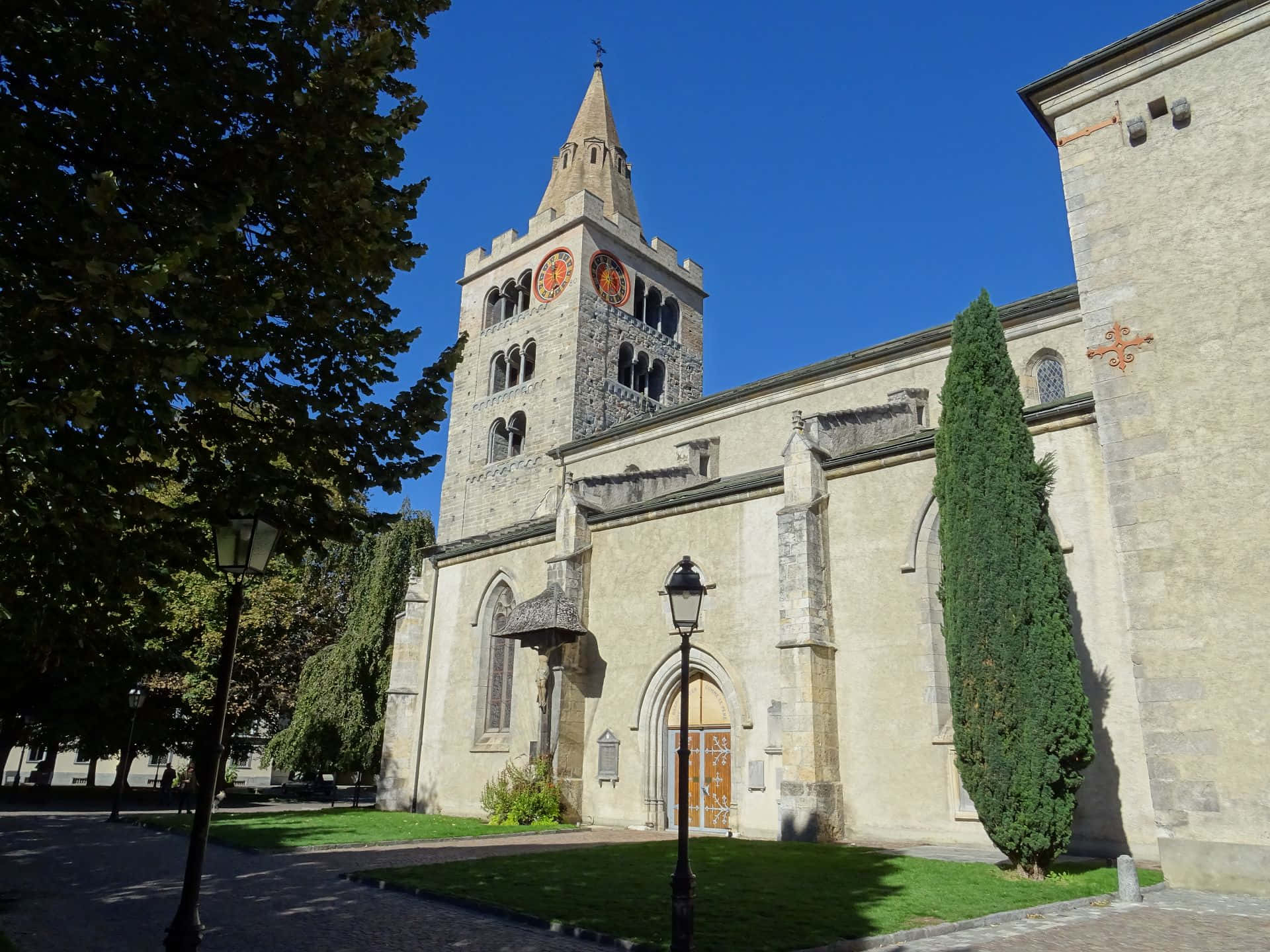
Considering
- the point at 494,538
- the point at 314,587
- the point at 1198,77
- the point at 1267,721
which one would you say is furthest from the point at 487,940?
the point at 314,587

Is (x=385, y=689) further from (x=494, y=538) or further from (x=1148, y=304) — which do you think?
(x=1148, y=304)

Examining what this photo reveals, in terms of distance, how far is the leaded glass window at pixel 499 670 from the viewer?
23.3m

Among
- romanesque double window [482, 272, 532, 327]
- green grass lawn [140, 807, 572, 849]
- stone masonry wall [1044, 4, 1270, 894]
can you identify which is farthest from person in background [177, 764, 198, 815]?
stone masonry wall [1044, 4, 1270, 894]

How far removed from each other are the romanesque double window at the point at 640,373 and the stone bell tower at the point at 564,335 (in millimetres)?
60

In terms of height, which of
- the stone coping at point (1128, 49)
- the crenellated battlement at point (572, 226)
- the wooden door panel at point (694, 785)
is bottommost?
the wooden door panel at point (694, 785)

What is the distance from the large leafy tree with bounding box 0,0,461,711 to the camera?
208 inches

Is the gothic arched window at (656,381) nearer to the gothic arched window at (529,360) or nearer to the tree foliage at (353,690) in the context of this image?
the gothic arched window at (529,360)

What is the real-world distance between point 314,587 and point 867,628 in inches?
978

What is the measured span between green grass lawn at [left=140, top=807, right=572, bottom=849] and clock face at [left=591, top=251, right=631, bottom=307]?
2335cm

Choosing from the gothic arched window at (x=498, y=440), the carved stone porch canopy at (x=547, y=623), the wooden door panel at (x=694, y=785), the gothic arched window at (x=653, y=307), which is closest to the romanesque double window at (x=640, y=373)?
the gothic arched window at (x=653, y=307)

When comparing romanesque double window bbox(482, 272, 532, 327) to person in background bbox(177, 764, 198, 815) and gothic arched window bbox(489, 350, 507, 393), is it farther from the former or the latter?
person in background bbox(177, 764, 198, 815)

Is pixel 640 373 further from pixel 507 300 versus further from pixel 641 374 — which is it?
pixel 507 300

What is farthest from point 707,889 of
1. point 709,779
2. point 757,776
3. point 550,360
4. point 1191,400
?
point 550,360

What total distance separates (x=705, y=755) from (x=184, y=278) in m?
15.5
